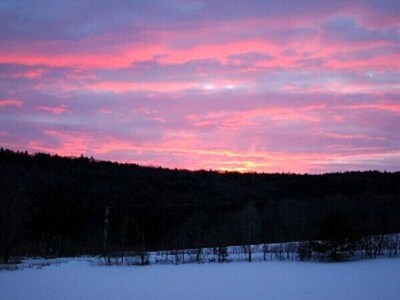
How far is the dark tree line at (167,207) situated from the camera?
154ft

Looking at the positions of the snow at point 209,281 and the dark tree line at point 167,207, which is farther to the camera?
the dark tree line at point 167,207

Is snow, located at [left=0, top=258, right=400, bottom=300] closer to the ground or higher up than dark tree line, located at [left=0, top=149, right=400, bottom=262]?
closer to the ground

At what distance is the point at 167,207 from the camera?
3206 inches

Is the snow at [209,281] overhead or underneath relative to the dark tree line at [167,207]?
underneath

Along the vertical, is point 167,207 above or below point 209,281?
above

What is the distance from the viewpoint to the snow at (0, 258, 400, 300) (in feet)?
73.3

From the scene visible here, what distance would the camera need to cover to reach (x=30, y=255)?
1797 inches

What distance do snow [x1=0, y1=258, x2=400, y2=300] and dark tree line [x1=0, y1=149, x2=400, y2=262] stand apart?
19.2ft

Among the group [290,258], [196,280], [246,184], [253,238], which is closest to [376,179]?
[246,184]

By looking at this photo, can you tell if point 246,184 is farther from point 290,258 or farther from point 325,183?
point 290,258

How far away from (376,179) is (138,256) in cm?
8474

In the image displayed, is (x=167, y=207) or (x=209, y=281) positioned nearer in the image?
(x=209, y=281)

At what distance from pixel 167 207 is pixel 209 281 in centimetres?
5499

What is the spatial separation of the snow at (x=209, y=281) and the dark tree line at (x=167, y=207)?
19.2 feet
